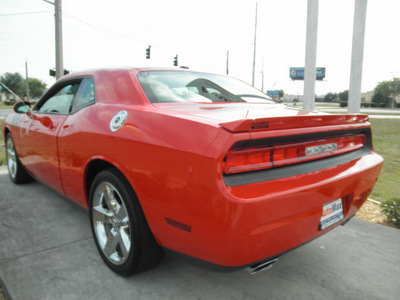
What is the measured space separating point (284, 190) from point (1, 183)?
4.40m

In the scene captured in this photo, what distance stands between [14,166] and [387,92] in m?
82.9

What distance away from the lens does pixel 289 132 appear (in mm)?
1758

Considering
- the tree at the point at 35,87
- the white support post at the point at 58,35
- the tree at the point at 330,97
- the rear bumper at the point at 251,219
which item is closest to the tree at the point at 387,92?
the tree at the point at 330,97

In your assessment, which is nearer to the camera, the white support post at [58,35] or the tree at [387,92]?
the white support post at [58,35]

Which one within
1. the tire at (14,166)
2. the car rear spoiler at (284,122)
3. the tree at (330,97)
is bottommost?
the tire at (14,166)

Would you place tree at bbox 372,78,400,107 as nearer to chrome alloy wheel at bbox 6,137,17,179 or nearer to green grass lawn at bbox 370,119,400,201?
green grass lawn at bbox 370,119,400,201

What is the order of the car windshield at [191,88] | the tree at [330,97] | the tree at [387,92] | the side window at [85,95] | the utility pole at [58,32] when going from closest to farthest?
the car windshield at [191,88]
the side window at [85,95]
the utility pole at [58,32]
the tree at [387,92]
the tree at [330,97]

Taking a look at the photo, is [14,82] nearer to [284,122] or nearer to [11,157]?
[11,157]

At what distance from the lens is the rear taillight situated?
1608 millimetres

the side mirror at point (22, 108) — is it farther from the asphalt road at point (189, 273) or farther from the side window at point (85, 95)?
the asphalt road at point (189, 273)

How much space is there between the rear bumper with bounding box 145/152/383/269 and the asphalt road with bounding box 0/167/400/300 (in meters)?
0.46

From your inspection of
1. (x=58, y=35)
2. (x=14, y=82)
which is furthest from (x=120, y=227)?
(x=14, y=82)

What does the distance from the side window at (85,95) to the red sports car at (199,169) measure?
14 mm

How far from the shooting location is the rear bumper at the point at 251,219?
4.96 ft
